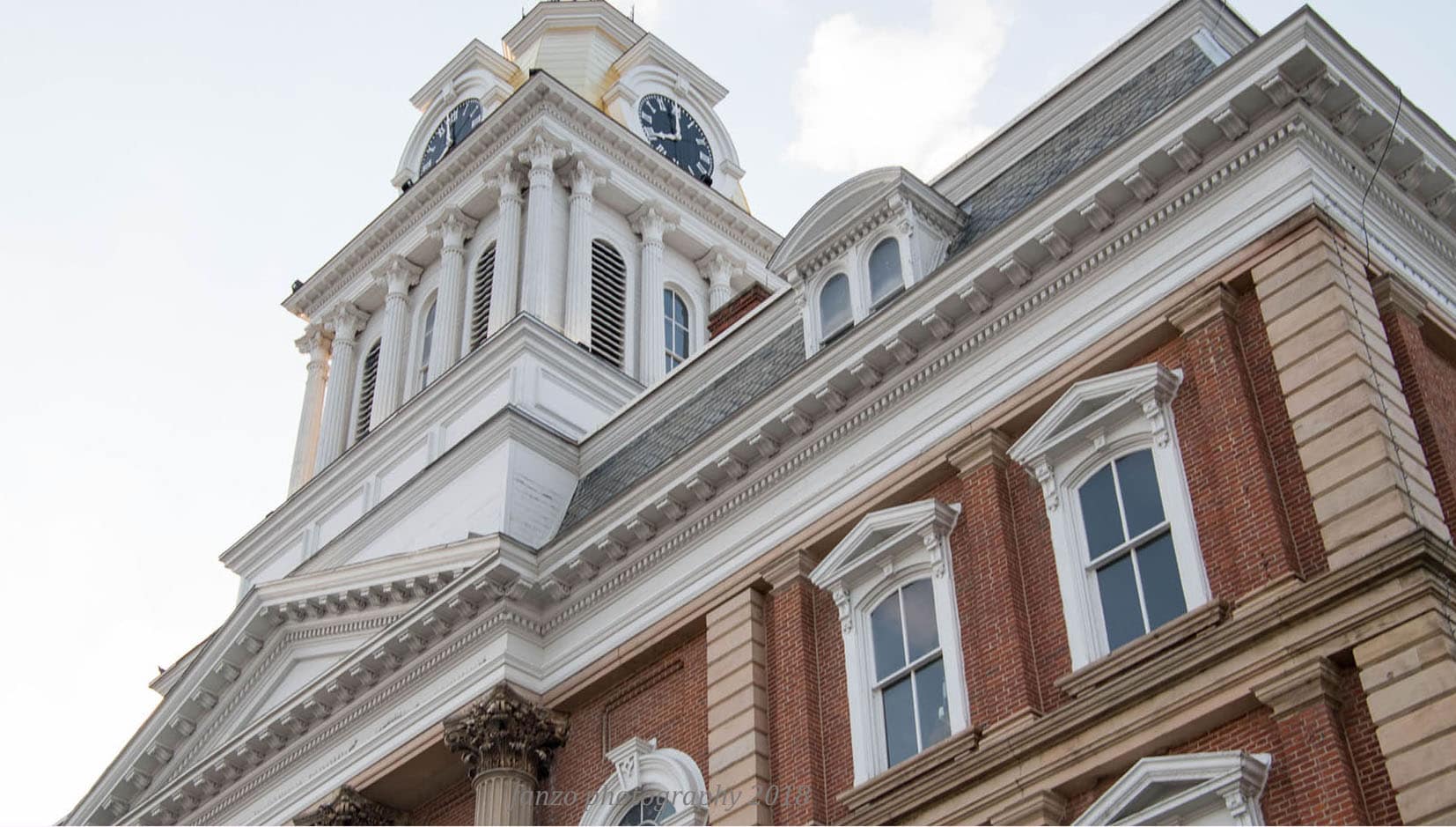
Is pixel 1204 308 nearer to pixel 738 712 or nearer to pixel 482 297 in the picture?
pixel 738 712

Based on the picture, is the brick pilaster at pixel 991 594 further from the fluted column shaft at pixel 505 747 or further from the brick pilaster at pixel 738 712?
the fluted column shaft at pixel 505 747

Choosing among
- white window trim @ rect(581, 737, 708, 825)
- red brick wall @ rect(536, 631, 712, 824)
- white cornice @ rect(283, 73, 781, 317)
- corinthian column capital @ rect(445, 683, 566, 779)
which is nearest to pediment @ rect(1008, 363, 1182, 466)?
red brick wall @ rect(536, 631, 712, 824)

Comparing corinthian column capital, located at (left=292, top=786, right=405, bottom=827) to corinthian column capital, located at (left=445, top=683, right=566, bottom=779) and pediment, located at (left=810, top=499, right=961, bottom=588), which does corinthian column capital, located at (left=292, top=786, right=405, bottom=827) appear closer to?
corinthian column capital, located at (left=445, top=683, right=566, bottom=779)

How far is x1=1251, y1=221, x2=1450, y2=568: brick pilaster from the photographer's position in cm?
1655

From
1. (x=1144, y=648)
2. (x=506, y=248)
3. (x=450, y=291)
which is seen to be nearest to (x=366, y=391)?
(x=450, y=291)

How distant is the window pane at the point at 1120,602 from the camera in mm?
18281

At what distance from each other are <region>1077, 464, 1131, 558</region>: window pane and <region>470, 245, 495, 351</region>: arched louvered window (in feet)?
62.9

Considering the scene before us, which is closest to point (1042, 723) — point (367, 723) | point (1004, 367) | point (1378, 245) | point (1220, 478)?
point (1220, 478)

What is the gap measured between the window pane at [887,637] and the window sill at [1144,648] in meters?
2.72

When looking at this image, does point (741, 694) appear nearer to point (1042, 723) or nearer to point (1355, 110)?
point (1042, 723)

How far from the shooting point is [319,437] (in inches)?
1571

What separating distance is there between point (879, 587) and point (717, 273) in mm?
20681

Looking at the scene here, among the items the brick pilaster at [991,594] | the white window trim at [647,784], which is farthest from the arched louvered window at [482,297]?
the brick pilaster at [991,594]

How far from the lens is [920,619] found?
2078 cm
